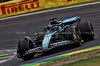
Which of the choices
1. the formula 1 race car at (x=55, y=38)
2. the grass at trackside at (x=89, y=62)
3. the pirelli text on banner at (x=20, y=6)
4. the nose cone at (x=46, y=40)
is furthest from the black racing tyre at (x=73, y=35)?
the pirelli text on banner at (x=20, y=6)

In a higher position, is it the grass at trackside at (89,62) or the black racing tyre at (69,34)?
the grass at trackside at (89,62)

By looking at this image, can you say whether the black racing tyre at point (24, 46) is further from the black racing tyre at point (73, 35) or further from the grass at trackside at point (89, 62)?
the grass at trackside at point (89, 62)

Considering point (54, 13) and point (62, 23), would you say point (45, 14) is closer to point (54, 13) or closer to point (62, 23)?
point (54, 13)

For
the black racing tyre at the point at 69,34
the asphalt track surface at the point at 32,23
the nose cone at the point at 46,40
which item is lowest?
the asphalt track surface at the point at 32,23

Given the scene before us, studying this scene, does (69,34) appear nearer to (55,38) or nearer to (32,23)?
(55,38)

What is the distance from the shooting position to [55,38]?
942 centimetres

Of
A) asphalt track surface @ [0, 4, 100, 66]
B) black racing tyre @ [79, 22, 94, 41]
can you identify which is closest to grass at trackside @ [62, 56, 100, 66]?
black racing tyre @ [79, 22, 94, 41]

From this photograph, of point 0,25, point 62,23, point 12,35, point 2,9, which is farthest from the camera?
point 2,9

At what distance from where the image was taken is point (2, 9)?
1886 centimetres

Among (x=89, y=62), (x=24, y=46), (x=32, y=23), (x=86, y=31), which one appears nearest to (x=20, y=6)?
(x=32, y=23)

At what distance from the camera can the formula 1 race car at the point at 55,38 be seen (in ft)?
29.5

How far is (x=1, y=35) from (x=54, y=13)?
449 centimetres

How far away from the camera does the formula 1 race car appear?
8.99 m

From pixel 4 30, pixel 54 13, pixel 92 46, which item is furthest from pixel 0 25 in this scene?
pixel 92 46
